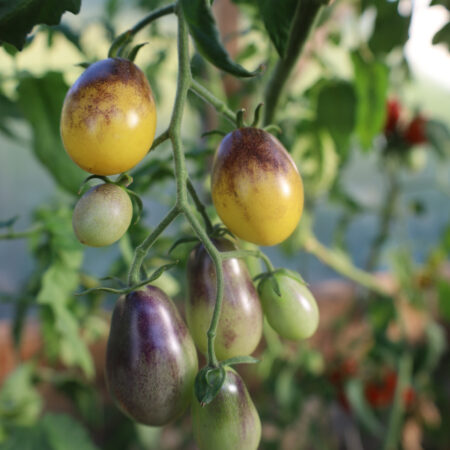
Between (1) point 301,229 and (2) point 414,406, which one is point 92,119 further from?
(2) point 414,406

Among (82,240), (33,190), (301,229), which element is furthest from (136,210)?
(33,190)

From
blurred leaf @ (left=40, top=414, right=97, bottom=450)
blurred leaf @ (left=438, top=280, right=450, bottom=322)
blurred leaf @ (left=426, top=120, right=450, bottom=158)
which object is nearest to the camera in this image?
blurred leaf @ (left=40, top=414, right=97, bottom=450)

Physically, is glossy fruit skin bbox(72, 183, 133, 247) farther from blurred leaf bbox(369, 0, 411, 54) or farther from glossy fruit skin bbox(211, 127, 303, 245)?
blurred leaf bbox(369, 0, 411, 54)

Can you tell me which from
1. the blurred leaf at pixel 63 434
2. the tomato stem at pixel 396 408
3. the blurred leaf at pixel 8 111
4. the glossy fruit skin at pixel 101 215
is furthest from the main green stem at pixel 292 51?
the tomato stem at pixel 396 408

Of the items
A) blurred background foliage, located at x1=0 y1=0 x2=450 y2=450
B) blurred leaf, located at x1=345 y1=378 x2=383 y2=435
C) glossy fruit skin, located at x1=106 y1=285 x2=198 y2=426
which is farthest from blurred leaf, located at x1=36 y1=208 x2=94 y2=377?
blurred leaf, located at x1=345 y1=378 x2=383 y2=435

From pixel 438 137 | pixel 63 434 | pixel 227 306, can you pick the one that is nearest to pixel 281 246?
pixel 438 137
